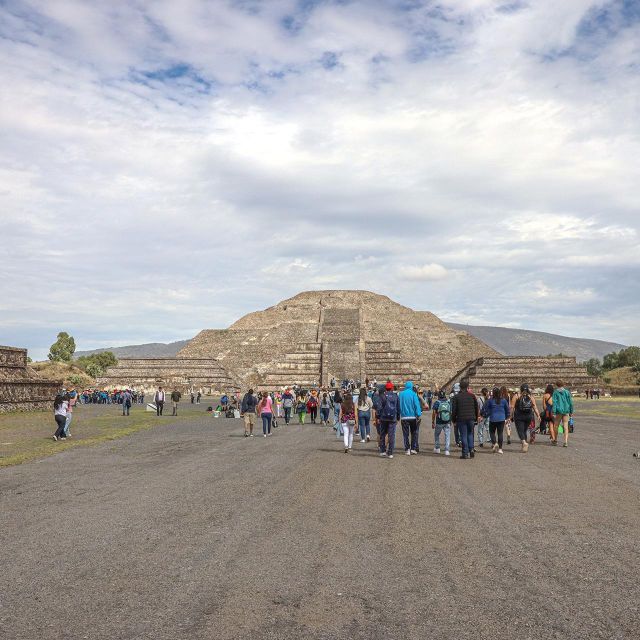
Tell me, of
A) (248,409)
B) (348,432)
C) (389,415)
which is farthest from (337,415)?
(389,415)

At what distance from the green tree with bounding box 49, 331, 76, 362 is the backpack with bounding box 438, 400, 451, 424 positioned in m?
89.2

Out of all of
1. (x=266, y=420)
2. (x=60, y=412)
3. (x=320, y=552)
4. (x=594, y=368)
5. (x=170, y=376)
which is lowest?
(x=320, y=552)

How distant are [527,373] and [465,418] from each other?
46445 millimetres

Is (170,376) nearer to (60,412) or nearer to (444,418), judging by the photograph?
(60,412)

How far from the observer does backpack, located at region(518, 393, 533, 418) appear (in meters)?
17.0

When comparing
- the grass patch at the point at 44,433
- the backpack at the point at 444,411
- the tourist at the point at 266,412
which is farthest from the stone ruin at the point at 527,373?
the backpack at the point at 444,411

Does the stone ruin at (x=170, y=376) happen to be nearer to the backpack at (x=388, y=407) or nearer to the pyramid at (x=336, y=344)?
the pyramid at (x=336, y=344)

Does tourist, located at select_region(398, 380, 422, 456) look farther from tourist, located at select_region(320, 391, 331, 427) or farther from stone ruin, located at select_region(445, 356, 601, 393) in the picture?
stone ruin, located at select_region(445, 356, 601, 393)

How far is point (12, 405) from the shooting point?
1310 inches

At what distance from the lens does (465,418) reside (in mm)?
15070

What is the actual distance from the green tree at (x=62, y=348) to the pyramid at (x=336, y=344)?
27.6m

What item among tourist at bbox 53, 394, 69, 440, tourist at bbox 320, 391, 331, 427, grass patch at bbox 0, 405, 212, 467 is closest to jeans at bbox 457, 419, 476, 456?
grass patch at bbox 0, 405, 212, 467

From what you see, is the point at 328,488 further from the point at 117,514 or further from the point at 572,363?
the point at 572,363

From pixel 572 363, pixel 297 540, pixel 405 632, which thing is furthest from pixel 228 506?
pixel 572 363
